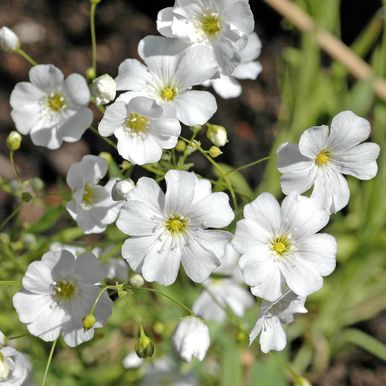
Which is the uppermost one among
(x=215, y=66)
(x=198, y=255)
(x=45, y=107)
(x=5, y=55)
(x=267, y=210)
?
→ (x=215, y=66)

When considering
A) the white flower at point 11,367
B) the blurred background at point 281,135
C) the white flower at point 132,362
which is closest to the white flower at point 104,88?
the white flower at point 11,367

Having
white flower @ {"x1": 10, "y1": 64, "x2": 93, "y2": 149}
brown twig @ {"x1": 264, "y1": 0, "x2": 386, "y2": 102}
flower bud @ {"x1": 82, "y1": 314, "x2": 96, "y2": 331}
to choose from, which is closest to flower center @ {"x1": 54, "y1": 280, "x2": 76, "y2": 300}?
flower bud @ {"x1": 82, "y1": 314, "x2": 96, "y2": 331}

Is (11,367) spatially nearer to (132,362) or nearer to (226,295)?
(132,362)

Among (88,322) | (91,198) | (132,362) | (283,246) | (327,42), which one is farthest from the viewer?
(327,42)

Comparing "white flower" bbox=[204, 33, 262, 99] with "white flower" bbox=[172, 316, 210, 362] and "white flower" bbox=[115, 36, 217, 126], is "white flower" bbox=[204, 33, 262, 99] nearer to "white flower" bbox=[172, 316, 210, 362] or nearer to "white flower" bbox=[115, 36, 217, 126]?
"white flower" bbox=[115, 36, 217, 126]

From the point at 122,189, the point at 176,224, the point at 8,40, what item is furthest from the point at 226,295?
the point at 8,40

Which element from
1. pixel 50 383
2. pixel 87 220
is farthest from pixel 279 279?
pixel 50 383

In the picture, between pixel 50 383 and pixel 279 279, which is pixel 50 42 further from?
pixel 279 279
